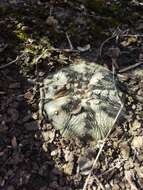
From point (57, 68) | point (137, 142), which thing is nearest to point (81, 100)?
point (57, 68)

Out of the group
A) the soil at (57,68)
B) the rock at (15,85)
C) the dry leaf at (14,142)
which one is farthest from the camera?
the rock at (15,85)

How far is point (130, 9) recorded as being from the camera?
3891 millimetres

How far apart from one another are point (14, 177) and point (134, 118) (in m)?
1.01

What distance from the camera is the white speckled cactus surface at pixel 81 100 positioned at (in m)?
2.96

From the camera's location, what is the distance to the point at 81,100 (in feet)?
10.0

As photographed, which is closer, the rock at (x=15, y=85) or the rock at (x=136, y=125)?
the rock at (x=136, y=125)

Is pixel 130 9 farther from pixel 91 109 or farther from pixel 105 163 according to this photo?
pixel 105 163

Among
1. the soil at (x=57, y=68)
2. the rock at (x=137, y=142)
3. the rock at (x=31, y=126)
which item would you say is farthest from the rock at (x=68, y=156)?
the rock at (x=137, y=142)

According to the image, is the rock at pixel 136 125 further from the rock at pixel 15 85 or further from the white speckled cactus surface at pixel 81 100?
the rock at pixel 15 85

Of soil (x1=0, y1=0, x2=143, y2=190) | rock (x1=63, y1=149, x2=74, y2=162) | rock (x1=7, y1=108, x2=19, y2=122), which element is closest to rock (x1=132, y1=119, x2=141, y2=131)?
soil (x1=0, y1=0, x2=143, y2=190)

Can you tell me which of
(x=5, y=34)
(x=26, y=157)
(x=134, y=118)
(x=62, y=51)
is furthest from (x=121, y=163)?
(x=5, y=34)

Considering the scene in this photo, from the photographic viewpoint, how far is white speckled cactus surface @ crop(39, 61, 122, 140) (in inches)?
117

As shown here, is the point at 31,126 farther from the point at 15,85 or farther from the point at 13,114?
the point at 15,85

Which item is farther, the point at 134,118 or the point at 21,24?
the point at 21,24
